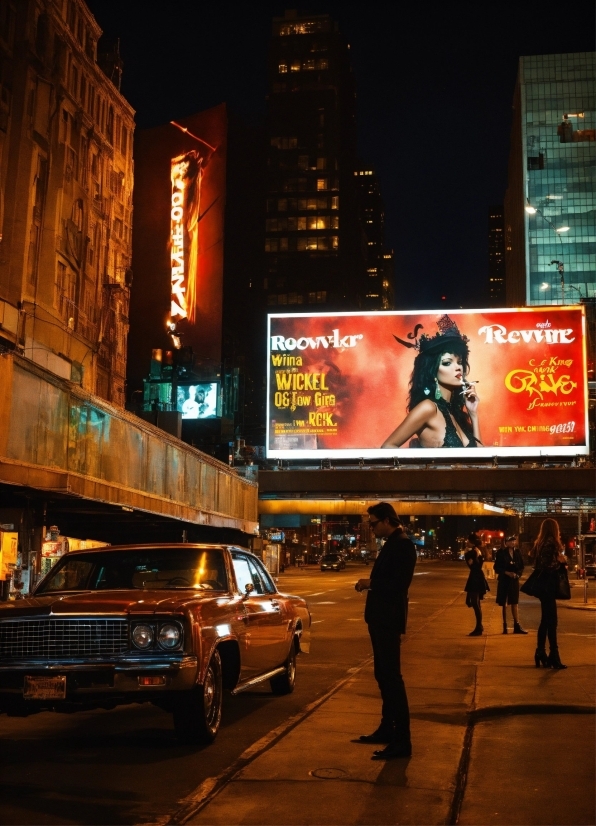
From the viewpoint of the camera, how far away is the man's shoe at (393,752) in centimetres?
669

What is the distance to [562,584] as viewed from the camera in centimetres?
1140

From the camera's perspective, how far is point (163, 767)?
6473 mm

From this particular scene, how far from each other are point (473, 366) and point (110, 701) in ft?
116

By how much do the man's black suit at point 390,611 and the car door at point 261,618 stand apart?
166 centimetres

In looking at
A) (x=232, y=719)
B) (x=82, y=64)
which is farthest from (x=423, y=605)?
(x=82, y=64)

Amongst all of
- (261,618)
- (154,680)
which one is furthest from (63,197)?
(154,680)

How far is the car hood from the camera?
7008 mm

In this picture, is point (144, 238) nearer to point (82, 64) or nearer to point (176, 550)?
point (82, 64)

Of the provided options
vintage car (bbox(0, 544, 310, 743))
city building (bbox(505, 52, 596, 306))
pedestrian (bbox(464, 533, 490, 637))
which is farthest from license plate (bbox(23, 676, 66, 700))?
city building (bbox(505, 52, 596, 306))

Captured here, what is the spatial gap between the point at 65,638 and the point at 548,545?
6.70 metres

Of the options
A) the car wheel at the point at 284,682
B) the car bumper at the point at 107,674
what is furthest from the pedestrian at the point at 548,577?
the car bumper at the point at 107,674

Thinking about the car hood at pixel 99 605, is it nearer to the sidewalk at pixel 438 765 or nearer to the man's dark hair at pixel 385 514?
the sidewalk at pixel 438 765

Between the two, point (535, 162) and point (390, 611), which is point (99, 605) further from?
point (535, 162)

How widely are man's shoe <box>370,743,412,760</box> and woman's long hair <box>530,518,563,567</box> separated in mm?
5212
